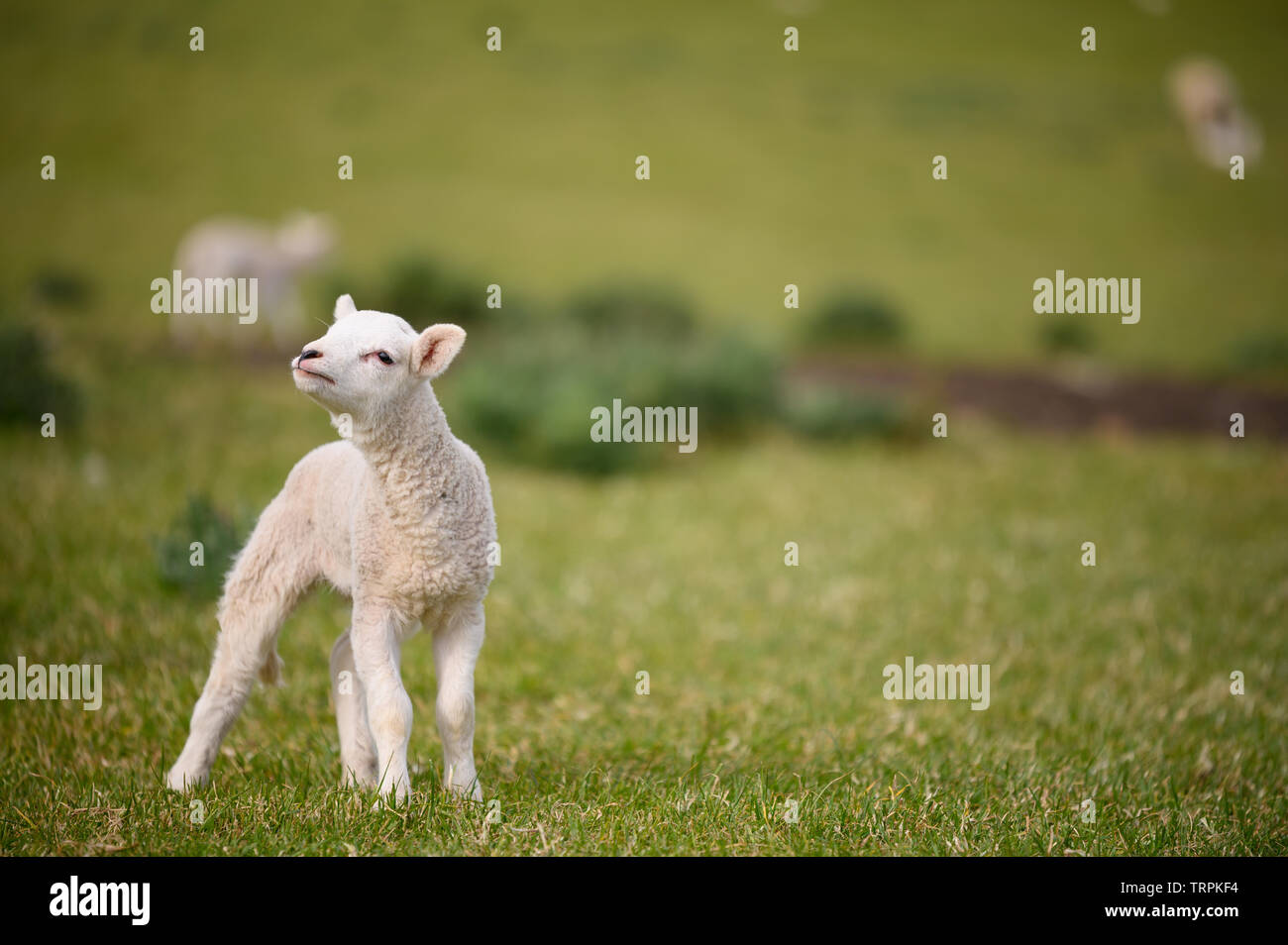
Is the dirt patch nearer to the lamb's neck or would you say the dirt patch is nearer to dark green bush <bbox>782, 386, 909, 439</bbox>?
dark green bush <bbox>782, 386, 909, 439</bbox>

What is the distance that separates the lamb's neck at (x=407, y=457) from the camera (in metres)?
3.71

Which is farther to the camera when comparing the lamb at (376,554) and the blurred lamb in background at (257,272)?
the blurred lamb in background at (257,272)

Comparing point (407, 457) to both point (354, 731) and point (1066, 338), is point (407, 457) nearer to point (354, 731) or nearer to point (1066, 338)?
point (354, 731)

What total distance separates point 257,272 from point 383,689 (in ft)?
33.2

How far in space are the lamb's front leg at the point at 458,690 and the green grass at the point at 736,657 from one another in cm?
14

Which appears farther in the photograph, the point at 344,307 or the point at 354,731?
the point at 354,731

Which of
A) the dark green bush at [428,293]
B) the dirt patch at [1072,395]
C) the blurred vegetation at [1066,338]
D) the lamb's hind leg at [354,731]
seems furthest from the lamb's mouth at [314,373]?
the blurred vegetation at [1066,338]

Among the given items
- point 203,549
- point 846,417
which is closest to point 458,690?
point 203,549

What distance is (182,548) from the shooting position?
6.41 m

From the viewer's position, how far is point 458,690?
3814 mm

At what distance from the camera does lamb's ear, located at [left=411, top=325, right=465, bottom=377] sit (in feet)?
11.6

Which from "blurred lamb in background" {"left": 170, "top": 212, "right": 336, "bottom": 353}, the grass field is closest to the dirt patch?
the grass field

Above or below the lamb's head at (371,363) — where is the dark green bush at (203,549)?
below

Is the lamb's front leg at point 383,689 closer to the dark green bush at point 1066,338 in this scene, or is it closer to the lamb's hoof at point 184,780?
the lamb's hoof at point 184,780
